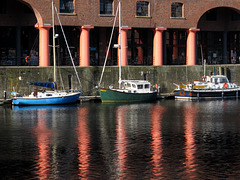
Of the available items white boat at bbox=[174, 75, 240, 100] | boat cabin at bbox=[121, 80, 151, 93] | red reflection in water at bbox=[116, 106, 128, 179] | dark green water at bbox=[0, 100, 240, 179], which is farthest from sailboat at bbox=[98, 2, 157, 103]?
red reflection in water at bbox=[116, 106, 128, 179]

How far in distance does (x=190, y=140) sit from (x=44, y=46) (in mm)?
35621

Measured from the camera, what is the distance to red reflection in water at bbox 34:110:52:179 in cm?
3098

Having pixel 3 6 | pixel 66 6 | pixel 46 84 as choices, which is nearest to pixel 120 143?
pixel 46 84

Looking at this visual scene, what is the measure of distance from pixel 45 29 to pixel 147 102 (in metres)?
15.4

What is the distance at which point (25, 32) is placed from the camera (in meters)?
79.4

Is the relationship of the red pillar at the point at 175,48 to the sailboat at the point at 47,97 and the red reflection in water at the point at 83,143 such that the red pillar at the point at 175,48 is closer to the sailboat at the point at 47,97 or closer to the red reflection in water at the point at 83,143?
the sailboat at the point at 47,97

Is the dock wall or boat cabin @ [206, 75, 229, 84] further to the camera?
boat cabin @ [206, 75, 229, 84]

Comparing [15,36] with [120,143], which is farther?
[15,36]

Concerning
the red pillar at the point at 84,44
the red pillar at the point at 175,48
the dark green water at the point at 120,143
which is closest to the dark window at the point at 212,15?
the red pillar at the point at 175,48

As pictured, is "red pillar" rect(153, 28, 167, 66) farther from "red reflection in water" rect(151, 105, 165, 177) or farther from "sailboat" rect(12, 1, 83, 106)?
"red reflection in water" rect(151, 105, 165, 177)

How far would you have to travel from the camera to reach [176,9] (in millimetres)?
79750

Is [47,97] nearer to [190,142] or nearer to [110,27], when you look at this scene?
[110,27]

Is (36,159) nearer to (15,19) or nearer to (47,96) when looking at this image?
(47,96)

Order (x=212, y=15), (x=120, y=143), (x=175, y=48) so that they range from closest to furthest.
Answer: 1. (x=120, y=143)
2. (x=175, y=48)
3. (x=212, y=15)
